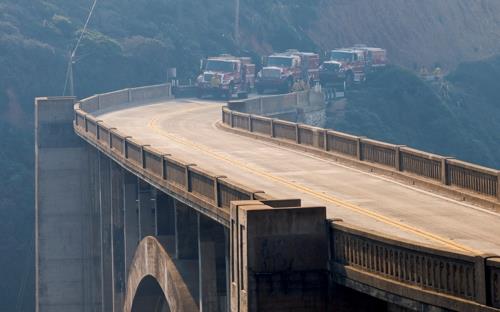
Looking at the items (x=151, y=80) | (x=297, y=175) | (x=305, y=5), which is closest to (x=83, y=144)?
(x=297, y=175)

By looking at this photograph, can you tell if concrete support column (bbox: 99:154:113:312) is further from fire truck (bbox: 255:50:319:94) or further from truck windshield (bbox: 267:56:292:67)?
truck windshield (bbox: 267:56:292:67)

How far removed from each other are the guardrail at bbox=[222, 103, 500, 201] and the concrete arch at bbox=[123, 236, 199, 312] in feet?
21.5

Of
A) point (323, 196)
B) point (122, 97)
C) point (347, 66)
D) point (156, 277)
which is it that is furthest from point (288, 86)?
point (323, 196)

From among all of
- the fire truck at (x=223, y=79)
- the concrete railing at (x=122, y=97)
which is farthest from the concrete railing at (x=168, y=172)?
the fire truck at (x=223, y=79)

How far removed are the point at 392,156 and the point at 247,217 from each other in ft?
52.4

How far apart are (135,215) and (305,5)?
105414 millimetres

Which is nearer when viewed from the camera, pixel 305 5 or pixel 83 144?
pixel 83 144

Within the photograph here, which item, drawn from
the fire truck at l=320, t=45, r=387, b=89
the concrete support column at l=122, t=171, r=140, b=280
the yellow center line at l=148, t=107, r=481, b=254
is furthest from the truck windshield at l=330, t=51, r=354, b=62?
the concrete support column at l=122, t=171, r=140, b=280

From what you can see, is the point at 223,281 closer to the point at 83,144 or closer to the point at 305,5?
the point at 83,144

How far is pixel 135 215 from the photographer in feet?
147

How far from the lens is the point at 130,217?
44688mm

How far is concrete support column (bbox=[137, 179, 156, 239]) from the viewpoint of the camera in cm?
4153

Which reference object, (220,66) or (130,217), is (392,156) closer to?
(130,217)

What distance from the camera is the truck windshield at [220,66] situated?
89250 mm
